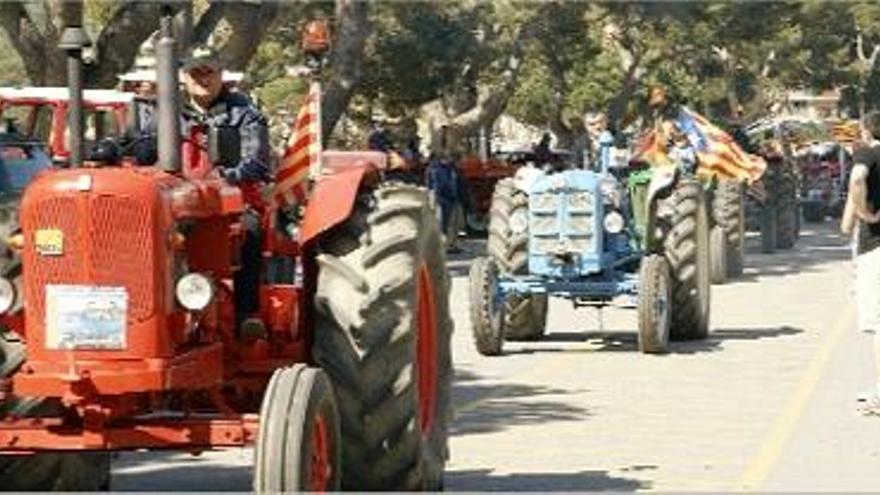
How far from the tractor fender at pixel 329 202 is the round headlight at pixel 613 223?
871 cm

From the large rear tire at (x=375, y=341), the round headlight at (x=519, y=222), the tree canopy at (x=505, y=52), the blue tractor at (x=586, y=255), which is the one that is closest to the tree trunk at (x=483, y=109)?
the tree canopy at (x=505, y=52)

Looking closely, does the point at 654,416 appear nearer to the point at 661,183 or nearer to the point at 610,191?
the point at 610,191

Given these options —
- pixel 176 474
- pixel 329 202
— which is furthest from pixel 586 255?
pixel 329 202

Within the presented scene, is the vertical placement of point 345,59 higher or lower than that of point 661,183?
higher

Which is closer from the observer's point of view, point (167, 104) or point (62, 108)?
point (167, 104)

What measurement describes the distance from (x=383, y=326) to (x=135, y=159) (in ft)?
4.08

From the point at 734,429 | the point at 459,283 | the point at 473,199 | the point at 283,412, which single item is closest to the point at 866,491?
the point at 734,429

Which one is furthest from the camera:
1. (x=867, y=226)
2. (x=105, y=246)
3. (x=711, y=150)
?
(x=711, y=150)

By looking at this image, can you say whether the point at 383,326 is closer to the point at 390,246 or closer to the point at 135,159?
the point at 390,246

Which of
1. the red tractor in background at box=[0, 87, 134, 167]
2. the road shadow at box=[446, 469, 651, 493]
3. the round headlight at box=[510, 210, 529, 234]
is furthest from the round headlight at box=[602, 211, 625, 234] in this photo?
the road shadow at box=[446, 469, 651, 493]

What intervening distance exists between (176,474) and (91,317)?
3073 mm

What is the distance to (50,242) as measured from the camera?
8.15 metres

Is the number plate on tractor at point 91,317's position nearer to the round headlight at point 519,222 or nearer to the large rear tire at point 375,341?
the large rear tire at point 375,341

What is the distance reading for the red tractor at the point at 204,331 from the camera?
8109 mm
